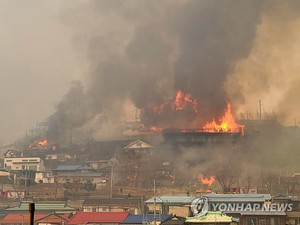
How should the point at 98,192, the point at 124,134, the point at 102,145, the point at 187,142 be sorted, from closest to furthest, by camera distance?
the point at 98,192 < the point at 187,142 < the point at 102,145 < the point at 124,134

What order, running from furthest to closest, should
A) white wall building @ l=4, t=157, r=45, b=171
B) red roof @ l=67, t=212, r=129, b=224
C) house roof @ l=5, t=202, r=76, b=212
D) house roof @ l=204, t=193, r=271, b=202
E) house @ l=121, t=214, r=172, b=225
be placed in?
white wall building @ l=4, t=157, r=45, b=171
house roof @ l=5, t=202, r=76, b=212
house roof @ l=204, t=193, r=271, b=202
red roof @ l=67, t=212, r=129, b=224
house @ l=121, t=214, r=172, b=225

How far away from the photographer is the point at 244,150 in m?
89.1

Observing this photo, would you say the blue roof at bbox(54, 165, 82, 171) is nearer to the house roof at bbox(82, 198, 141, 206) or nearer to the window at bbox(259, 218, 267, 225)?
the house roof at bbox(82, 198, 141, 206)

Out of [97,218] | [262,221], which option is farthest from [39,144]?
[262,221]

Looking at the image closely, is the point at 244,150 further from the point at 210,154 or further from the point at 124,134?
the point at 124,134

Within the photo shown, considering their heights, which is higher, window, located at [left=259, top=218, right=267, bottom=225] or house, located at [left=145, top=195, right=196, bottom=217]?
house, located at [left=145, top=195, right=196, bottom=217]

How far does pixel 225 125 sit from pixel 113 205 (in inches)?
1600

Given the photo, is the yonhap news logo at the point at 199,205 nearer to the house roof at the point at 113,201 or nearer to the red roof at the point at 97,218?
the red roof at the point at 97,218

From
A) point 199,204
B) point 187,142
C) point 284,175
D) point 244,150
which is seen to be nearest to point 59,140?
point 187,142

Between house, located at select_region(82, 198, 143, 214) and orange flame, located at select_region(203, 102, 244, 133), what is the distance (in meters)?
35.5

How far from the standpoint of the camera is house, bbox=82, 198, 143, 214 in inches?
2527

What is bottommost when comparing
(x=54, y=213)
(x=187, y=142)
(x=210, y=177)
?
(x=54, y=213)

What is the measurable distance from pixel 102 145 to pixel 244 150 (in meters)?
28.7

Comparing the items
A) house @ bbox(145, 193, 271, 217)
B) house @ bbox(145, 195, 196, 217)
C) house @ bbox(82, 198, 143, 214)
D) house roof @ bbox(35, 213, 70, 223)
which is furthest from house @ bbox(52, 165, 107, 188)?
house @ bbox(145, 193, 271, 217)
